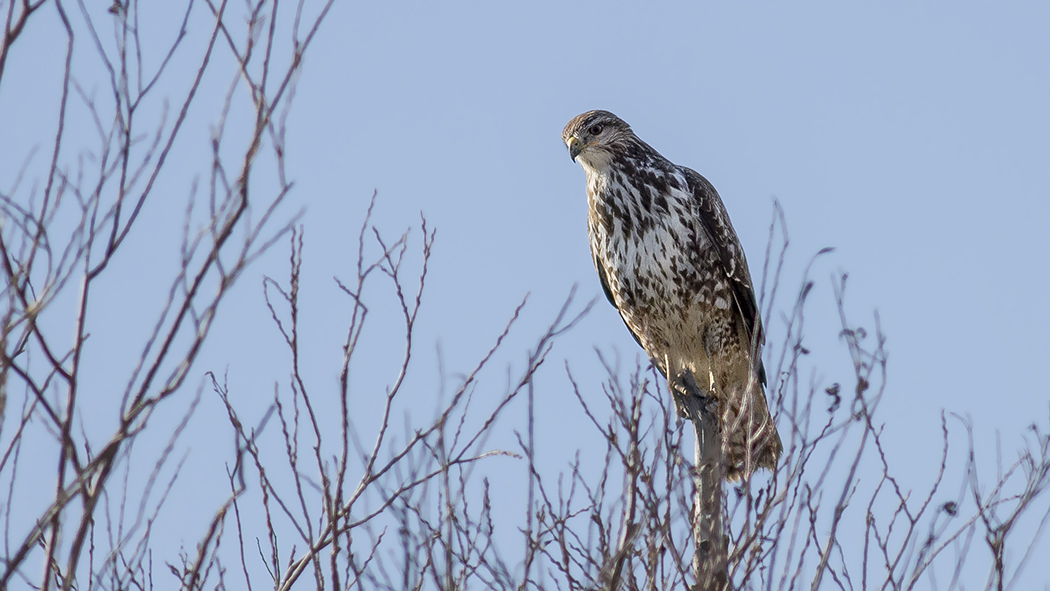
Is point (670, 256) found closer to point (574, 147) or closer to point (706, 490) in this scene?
point (574, 147)

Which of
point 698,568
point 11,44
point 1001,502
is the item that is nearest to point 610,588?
point 698,568

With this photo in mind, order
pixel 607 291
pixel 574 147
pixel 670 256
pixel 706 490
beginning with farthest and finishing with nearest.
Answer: pixel 607 291 → pixel 574 147 → pixel 670 256 → pixel 706 490

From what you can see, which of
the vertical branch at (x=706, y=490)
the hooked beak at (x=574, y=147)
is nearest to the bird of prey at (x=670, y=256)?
the hooked beak at (x=574, y=147)

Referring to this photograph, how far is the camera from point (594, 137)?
6152 millimetres

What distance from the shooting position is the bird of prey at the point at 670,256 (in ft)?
19.1

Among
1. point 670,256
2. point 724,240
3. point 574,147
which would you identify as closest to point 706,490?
point 670,256

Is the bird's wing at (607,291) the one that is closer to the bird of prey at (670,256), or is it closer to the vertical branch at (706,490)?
the bird of prey at (670,256)

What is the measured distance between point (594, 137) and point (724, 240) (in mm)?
894

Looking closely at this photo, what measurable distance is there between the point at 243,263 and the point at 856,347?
2.21 m

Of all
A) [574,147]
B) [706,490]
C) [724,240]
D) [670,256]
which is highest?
[574,147]

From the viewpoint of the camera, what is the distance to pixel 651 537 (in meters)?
2.99

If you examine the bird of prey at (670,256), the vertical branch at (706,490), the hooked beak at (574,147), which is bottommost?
the vertical branch at (706,490)

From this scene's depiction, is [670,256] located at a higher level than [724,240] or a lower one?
lower

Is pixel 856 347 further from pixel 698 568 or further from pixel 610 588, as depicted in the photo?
pixel 610 588
